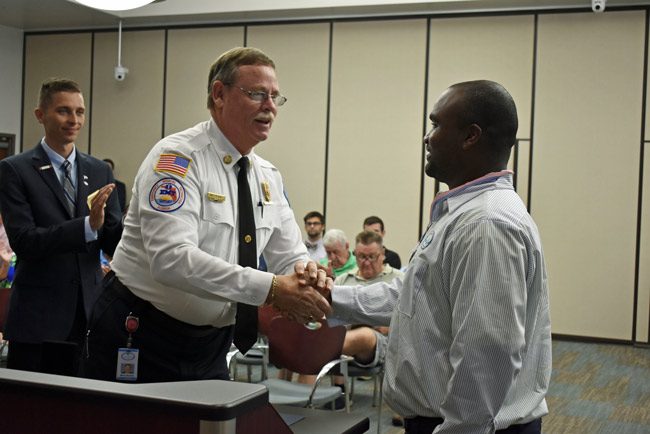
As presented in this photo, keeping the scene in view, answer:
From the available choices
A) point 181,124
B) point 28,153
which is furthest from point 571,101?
point 28,153

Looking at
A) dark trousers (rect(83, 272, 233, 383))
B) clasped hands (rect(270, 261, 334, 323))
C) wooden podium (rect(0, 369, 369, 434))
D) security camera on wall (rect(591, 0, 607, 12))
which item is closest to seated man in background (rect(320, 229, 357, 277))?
security camera on wall (rect(591, 0, 607, 12))

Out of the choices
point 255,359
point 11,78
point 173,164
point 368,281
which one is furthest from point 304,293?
point 11,78

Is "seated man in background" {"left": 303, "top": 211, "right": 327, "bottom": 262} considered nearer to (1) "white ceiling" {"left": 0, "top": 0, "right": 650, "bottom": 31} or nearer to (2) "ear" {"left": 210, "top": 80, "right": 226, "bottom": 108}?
(1) "white ceiling" {"left": 0, "top": 0, "right": 650, "bottom": 31}

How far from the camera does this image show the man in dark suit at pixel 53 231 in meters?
2.82

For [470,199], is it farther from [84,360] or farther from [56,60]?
[56,60]

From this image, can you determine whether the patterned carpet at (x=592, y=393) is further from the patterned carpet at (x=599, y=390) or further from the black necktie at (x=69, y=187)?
the black necktie at (x=69, y=187)

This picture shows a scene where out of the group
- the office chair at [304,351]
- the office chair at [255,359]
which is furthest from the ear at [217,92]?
the office chair at [255,359]

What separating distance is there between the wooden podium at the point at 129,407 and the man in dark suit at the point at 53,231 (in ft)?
4.86

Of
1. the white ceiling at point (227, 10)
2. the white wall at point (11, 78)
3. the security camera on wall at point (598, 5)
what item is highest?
the white ceiling at point (227, 10)

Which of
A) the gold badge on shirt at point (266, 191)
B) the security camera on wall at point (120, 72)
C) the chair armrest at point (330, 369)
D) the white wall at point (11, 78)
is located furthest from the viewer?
the white wall at point (11, 78)

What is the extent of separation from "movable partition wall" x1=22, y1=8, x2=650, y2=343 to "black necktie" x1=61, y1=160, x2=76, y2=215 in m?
6.29

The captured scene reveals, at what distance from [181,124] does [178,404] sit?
9.22 metres

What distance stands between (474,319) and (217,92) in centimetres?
117

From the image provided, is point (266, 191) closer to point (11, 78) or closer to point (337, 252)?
point (337, 252)
